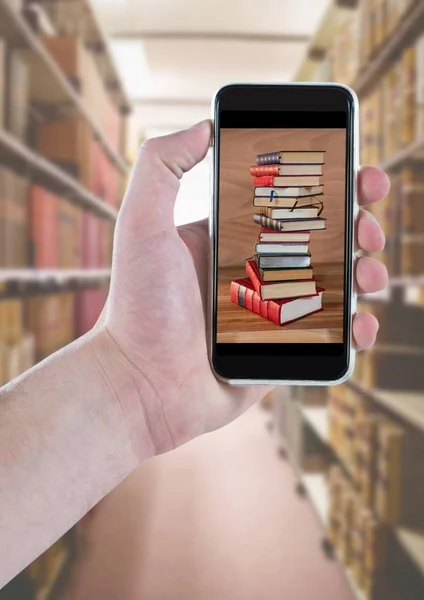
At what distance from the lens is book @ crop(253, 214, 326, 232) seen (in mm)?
850

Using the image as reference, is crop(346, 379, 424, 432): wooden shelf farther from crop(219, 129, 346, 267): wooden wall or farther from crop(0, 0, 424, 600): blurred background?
crop(219, 129, 346, 267): wooden wall

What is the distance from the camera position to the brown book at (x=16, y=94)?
1.84 meters

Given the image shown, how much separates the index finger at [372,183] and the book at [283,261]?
109mm

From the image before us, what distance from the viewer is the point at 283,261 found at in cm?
87

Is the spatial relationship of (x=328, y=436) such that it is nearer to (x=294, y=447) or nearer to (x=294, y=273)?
(x=294, y=447)

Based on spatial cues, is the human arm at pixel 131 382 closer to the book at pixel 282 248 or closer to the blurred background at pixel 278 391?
the book at pixel 282 248

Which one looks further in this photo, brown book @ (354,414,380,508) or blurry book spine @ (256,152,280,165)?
brown book @ (354,414,380,508)

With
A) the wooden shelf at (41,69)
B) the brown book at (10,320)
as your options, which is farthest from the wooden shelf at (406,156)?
the brown book at (10,320)

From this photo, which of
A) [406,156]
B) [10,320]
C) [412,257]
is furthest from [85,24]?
[412,257]

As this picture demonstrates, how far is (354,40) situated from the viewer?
2.36m

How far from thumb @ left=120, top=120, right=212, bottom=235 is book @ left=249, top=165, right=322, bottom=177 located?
98mm

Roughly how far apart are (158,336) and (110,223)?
8.88 ft

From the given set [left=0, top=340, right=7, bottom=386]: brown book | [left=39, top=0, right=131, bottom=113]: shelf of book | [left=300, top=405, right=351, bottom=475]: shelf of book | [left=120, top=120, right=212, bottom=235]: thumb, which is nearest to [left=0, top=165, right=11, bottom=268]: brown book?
[left=0, top=340, right=7, bottom=386]: brown book

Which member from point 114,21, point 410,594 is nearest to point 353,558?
point 410,594
